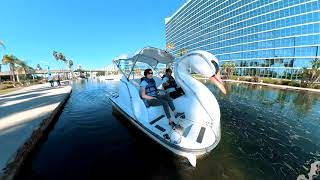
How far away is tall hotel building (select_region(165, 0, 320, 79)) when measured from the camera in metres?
45.8

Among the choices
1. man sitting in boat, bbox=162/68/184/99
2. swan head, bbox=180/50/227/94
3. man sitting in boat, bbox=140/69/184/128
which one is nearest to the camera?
swan head, bbox=180/50/227/94

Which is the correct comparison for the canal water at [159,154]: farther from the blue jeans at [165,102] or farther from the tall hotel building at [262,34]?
the tall hotel building at [262,34]

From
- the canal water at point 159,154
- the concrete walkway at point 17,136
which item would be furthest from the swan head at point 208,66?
the concrete walkway at point 17,136

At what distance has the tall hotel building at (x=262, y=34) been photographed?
45.8m

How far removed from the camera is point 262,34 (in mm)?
57469

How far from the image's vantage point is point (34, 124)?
7.09 metres

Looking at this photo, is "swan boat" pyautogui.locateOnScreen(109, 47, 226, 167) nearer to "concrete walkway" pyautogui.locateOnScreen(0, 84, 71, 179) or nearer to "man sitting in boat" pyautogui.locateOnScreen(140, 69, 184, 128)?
"man sitting in boat" pyautogui.locateOnScreen(140, 69, 184, 128)

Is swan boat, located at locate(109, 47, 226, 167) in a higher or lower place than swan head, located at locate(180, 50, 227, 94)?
lower

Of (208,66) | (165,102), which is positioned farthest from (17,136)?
(208,66)

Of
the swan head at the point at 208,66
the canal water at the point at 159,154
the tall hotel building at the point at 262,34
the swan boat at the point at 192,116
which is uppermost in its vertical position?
the tall hotel building at the point at 262,34

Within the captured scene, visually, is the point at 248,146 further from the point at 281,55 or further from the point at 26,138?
the point at 281,55

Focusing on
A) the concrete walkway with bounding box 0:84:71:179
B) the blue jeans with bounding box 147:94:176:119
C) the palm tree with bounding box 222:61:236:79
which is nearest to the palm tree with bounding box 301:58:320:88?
the palm tree with bounding box 222:61:236:79

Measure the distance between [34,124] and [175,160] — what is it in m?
6.00

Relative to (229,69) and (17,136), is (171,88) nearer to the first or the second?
(17,136)
